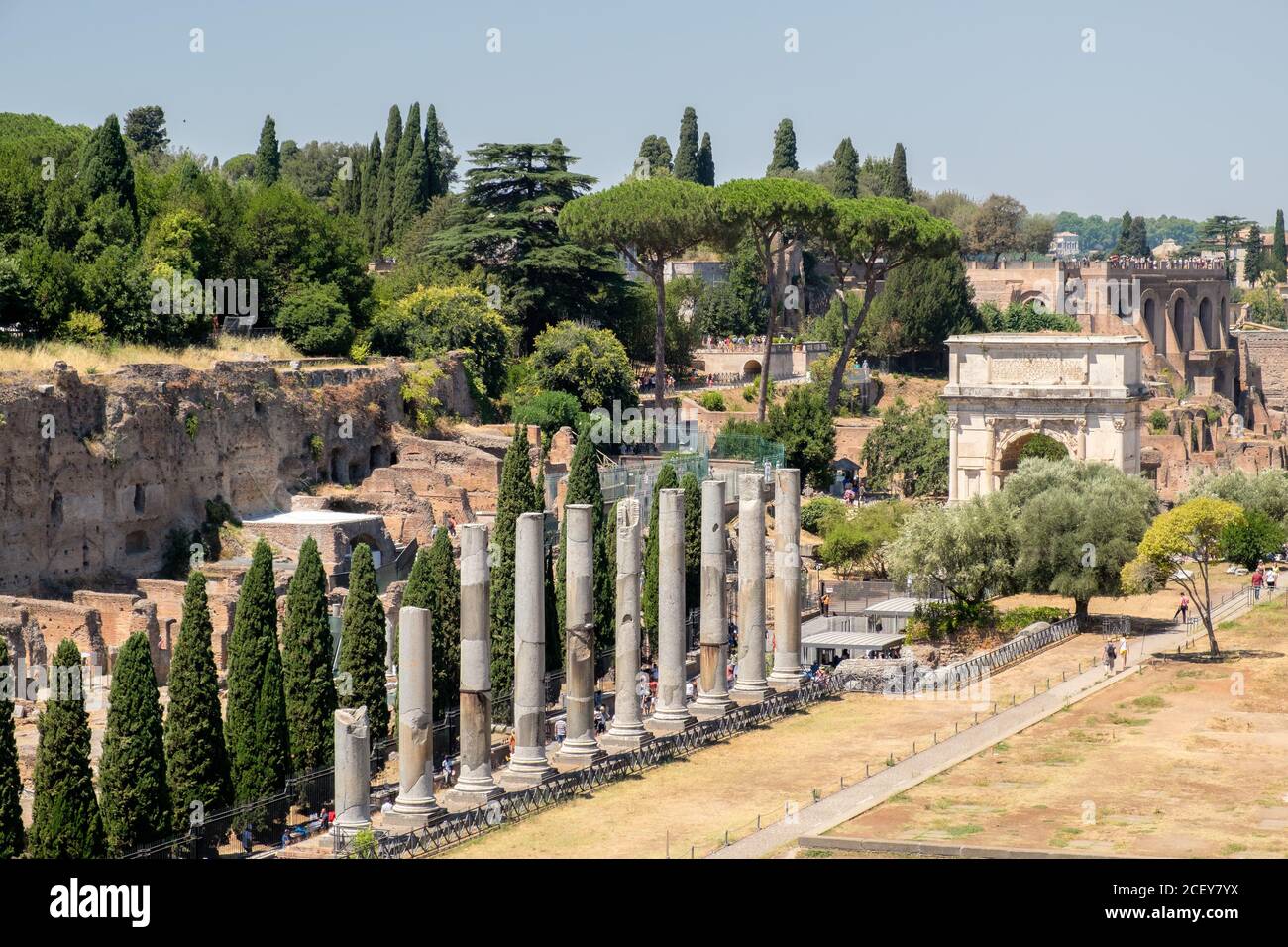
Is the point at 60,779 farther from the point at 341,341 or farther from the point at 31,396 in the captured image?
the point at 341,341

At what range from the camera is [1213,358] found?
103 metres

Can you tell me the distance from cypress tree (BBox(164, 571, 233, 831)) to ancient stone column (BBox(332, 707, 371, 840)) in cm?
188

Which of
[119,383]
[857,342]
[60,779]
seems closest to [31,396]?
[119,383]

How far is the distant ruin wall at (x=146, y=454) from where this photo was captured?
149ft

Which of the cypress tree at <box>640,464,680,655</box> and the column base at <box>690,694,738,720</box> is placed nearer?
the column base at <box>690,694,738,720</box>

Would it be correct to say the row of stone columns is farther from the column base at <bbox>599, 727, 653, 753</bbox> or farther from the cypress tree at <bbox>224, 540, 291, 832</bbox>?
the cypress tree at <bbox>224, 540, 291, 832</bbox>

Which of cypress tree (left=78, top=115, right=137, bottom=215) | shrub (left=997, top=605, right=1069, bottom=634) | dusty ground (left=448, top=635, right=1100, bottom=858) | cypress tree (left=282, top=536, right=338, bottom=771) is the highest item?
cypress tree (left=78, top=115, right=137, bottom=215)

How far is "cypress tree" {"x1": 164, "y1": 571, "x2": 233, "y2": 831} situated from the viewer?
3056 centimetres

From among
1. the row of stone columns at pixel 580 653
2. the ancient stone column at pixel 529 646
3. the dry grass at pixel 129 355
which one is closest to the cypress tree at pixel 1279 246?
the dry grass at pixel 129 355

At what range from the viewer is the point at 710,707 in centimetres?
3956

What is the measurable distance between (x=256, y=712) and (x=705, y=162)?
71.6m

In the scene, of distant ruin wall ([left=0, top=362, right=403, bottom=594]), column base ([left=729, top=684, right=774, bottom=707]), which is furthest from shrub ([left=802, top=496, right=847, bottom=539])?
column base ([left=729, top=684, right=774, bottom=707])

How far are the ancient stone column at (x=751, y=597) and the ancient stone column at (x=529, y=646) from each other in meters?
6.88

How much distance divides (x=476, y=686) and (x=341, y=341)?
97.1ft
